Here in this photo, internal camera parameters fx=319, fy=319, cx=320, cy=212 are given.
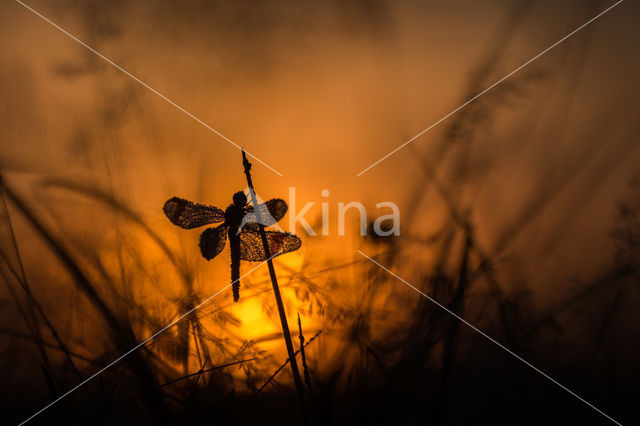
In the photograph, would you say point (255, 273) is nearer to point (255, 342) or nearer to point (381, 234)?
point (255, 342)

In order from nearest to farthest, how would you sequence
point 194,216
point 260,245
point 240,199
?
point 240,199, point 194,216, point 260,245

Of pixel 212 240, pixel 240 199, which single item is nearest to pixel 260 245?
pixel 212 240

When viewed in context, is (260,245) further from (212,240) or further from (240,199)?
(240,199)

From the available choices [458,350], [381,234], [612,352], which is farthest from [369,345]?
[612,352]

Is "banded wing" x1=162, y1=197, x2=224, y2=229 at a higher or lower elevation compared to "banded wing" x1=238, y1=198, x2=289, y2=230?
higher

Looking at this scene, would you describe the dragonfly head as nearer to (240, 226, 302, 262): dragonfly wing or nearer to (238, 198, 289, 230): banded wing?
(238, 198, 289, 230): banded wing

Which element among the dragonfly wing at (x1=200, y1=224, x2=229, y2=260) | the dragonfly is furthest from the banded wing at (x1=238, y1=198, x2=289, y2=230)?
the dragonfly wing at (x1=200, y1=224, x2=229, y2=260)

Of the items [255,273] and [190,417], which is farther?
[255,273]
